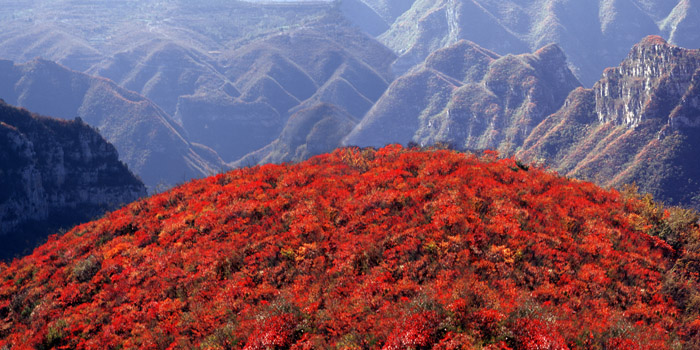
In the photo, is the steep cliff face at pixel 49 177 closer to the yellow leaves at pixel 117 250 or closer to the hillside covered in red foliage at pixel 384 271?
the yellow leaves at pixel 117 250

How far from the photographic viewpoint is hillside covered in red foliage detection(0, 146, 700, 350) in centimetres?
977

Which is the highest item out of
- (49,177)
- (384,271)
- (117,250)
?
(49,177)

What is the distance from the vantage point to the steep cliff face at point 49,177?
12194cm

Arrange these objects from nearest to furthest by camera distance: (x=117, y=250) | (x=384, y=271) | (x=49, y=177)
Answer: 1. (x=384, y=271)
2. (x=117, y=250)
3. (x=49, y=177)

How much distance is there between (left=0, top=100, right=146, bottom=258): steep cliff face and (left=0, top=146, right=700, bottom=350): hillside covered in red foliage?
114 meters

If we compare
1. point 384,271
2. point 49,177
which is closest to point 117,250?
point 384,271

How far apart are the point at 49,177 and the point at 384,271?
170201 mm

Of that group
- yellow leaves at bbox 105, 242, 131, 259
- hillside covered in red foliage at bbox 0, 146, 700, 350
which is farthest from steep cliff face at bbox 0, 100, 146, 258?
hillside covered in red foliage at bbox 0, 146, 700, 350

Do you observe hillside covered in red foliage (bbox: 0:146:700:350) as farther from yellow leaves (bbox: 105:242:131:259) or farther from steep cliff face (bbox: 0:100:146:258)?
steep cliff face (bbox: 0:100:146:258)

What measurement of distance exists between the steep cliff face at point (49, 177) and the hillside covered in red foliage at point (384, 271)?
114 m

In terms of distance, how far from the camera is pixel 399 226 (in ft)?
46.1

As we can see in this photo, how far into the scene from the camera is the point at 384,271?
1201 cm

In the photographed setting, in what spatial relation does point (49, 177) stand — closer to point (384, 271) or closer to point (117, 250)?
point (117, 250)

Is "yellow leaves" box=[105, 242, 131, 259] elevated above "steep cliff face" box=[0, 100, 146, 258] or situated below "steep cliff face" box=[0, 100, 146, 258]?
below
